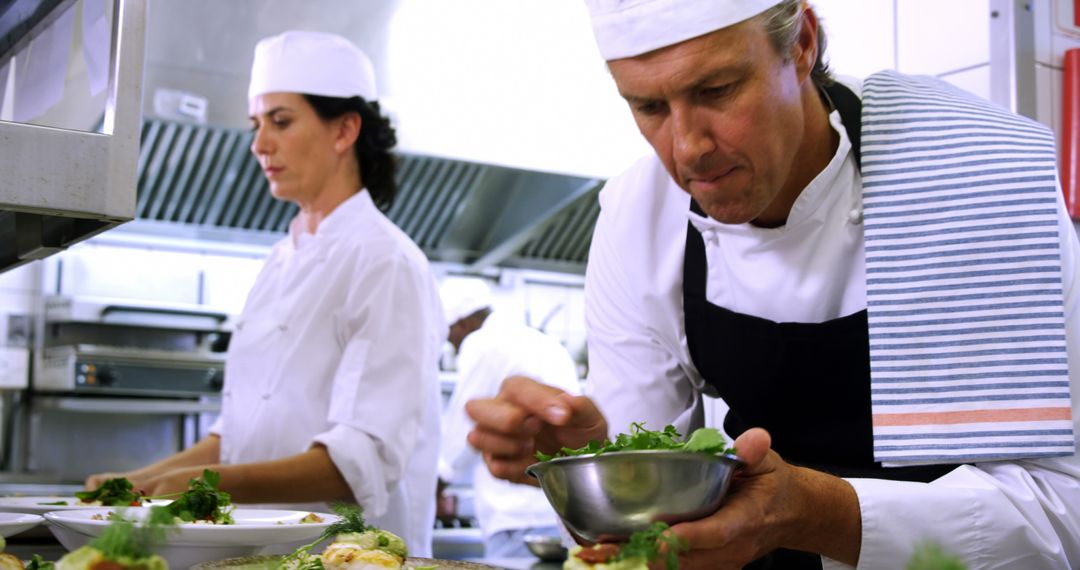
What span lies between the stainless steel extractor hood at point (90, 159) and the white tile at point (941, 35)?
80.2 inches

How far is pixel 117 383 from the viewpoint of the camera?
4586mm

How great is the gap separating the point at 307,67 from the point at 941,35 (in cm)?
162

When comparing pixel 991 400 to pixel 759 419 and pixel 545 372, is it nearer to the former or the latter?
pixel 759 419

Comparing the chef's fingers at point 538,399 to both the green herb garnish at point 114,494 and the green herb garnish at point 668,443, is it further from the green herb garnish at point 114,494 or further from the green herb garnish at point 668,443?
the green herb garnish at point 114,494

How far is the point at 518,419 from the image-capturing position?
1281mm

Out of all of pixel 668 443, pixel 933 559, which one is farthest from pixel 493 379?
pixel 933 559

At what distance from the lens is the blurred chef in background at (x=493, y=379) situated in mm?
4668

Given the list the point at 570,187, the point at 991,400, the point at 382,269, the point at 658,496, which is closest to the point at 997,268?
the point at 991,400

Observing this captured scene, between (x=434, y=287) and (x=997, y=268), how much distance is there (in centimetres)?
148

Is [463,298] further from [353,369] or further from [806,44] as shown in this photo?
[806,44]

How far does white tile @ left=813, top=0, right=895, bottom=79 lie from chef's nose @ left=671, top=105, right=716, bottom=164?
158 cm

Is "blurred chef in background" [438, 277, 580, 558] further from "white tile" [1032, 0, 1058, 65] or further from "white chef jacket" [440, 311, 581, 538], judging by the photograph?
"white tile" [1032, 0, 1058, 65]

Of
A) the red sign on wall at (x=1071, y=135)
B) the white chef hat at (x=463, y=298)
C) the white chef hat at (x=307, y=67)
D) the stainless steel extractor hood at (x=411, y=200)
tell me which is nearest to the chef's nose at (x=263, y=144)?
the white chef hat at (x=307, y=67)

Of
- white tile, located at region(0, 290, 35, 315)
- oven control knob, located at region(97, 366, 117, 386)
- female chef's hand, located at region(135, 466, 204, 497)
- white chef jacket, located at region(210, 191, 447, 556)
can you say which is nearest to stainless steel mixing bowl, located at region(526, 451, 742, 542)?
female chef's hand, located at region(135, 466, 204, 497)
